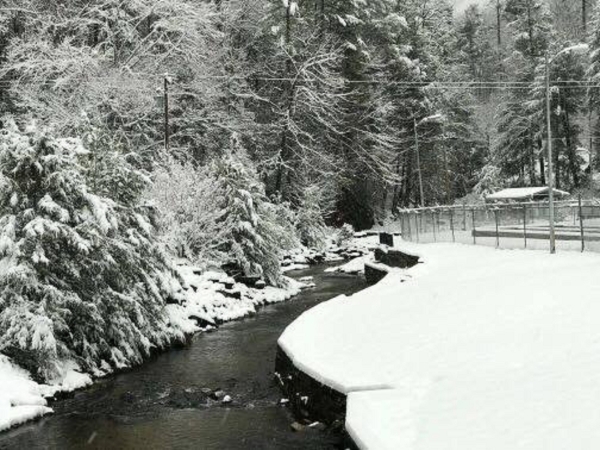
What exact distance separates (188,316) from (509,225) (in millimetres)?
14670

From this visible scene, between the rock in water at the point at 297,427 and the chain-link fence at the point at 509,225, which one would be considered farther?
the chain-link fence at the point at 509,225

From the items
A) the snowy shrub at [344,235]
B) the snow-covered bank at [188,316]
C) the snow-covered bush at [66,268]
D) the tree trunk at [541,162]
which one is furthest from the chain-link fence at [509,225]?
the tree trunk at [541,162]

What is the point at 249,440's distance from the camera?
10.3 m

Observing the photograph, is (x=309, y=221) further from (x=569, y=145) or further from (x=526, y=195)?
(x=569, y=145)

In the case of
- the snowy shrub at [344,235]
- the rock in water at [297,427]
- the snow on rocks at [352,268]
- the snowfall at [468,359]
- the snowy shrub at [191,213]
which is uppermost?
the snowy shrub at [191,213]

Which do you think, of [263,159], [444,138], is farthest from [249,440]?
[444,138]

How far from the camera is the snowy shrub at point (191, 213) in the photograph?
24.7 m

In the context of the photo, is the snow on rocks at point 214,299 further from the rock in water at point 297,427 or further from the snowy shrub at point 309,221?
the snowy shrub at point 309,221

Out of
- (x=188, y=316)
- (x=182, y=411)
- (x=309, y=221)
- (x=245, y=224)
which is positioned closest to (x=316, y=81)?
(x=309, y=221)

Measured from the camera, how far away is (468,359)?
1022 centimetres

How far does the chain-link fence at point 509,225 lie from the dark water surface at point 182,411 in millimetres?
11045

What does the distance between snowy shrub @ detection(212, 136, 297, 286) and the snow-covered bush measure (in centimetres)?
881

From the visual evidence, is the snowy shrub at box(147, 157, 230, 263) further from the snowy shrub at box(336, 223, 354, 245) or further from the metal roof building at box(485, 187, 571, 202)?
the metal roof building at box(485, 187, 571, 202)

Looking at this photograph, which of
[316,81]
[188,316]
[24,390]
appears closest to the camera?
[24,390]
